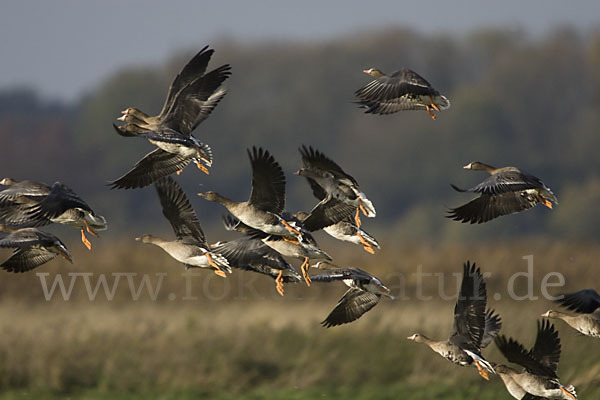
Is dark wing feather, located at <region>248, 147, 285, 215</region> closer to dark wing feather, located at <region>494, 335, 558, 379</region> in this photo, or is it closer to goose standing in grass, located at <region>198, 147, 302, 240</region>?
goose standing in grass, located at <region>198, 147, 302, 240</region>

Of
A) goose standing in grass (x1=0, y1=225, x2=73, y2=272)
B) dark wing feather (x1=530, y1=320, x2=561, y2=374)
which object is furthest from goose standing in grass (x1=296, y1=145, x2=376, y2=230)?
goose standing in grass (x1=0, y1=225, x2=73, y2=272)

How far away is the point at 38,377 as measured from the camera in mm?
16703

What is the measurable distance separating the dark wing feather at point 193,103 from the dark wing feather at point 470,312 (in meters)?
2.92

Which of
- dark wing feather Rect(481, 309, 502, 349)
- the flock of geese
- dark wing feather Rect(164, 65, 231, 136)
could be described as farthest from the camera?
dark wing feather Rect(481, 309, 502, 349)

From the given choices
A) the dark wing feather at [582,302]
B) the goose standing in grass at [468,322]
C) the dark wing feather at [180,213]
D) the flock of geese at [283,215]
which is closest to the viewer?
the flock of geese at [283,215]

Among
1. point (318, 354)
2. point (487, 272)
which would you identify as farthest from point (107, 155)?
point (318, 354)

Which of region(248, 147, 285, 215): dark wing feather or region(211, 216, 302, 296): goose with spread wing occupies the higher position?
region(248, 147, 285, 215): dark wing feather

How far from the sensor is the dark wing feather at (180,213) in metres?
10.4

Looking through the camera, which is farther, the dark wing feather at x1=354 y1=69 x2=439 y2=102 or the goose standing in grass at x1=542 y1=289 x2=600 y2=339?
the goose standing in grass at x1=542 y1=289 x2=600 y2=339

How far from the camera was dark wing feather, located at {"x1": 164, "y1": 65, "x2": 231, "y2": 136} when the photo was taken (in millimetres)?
10227

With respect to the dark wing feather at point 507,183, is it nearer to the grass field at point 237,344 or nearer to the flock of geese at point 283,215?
the flock of geese at point 283,215

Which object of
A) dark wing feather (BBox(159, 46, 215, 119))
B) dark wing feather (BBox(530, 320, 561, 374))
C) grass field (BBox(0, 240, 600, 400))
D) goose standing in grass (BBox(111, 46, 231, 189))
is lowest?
grass field (BBox(0, 240, 600, 400))

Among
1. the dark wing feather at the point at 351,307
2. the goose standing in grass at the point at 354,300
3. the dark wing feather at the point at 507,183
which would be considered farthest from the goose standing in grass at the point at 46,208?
the dark wing feather at the point at 507,183

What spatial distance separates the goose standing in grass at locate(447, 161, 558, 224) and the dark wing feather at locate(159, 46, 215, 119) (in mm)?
2783
